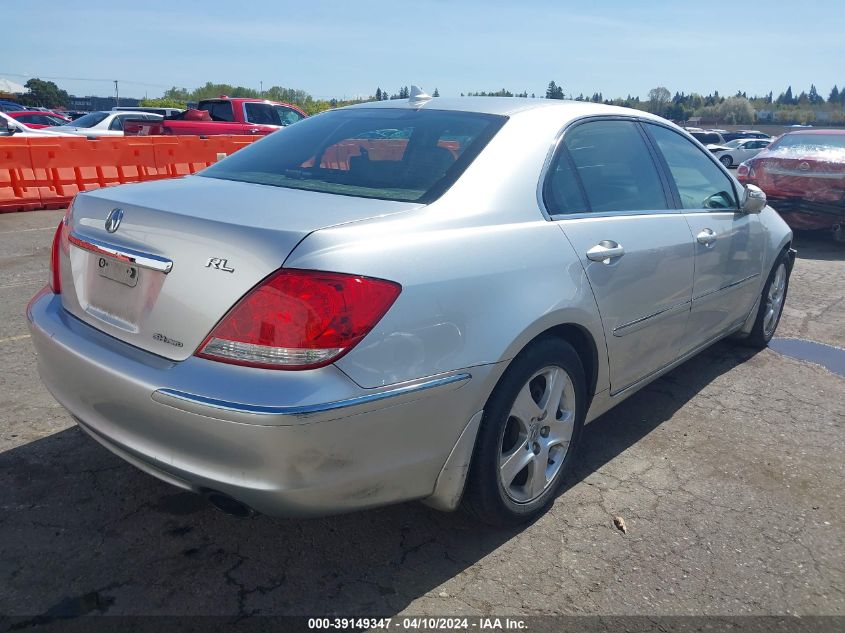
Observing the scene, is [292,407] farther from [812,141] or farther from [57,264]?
[812,141]

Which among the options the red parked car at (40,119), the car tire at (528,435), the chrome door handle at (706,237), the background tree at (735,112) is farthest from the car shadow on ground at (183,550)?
the background tree at (735,112)

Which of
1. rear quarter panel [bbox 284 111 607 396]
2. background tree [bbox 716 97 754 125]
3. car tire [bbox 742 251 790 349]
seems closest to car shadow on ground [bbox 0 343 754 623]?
rear quarter panel [bbox 284 111 607 396]

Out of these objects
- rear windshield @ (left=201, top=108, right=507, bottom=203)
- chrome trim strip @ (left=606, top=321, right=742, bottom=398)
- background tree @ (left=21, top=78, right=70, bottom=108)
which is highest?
rear windshield @ (left=201, top=108, right=507, bottom=203)

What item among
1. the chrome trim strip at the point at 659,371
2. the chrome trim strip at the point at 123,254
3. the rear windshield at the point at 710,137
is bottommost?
the rear windshield at the point at 710,137

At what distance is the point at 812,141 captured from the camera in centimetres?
1048

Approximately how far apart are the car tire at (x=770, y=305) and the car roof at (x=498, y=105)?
2.05 m

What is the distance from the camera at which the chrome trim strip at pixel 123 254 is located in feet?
7.66

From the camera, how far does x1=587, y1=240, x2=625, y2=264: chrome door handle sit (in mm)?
3014

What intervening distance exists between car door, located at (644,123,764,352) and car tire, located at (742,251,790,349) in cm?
40

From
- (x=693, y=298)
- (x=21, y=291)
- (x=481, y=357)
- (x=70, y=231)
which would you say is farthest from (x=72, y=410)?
(x=21, y=291)

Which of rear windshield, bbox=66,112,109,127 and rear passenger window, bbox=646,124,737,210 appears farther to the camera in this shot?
rear windshield, bbox=66,112,109,127

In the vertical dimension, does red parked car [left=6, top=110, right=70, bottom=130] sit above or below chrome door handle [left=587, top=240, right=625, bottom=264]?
below

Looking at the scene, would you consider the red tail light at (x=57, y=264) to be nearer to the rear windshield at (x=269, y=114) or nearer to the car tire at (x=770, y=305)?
the car tire at (x=770, y=305)

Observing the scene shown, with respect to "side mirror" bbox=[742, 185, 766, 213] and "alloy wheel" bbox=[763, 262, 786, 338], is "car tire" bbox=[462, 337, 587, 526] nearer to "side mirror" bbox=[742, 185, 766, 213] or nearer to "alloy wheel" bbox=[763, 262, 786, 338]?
"side mirror" bbox=[742, 185, 766, 213]
